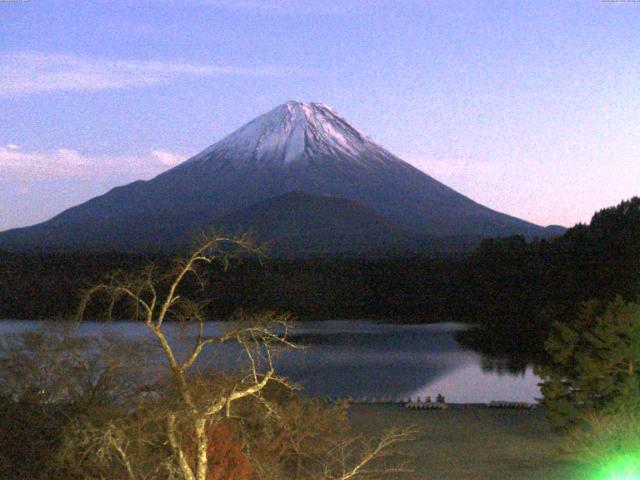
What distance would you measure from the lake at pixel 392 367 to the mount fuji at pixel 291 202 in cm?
4240

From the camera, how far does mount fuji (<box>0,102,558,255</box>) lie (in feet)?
267

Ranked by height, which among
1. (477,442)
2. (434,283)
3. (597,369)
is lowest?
(477,442)

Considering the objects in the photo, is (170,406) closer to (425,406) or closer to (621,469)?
(621,469)

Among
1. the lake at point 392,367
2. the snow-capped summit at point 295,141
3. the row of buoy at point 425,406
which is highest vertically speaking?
the snow-capped summit at point 295,141

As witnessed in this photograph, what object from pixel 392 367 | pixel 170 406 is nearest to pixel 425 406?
pixel 392 367

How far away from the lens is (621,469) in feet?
30.2

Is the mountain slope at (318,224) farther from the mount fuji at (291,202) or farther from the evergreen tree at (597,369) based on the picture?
the evergreen tree at (597,369)

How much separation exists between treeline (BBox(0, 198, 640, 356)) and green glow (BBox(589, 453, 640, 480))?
16869 millimetres

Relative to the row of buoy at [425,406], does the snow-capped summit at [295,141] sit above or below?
above

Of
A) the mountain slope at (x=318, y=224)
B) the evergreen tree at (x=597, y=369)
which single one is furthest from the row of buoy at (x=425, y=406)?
the mountain slope at (x=318, y=224)

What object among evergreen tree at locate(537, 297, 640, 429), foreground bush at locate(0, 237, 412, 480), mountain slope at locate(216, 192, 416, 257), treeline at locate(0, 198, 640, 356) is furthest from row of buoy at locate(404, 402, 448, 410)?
mountain slope at locate(216, 192, 416, 257)

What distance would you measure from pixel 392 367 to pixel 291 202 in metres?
62.8

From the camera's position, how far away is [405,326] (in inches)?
1425

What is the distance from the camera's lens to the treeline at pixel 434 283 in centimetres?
3253
